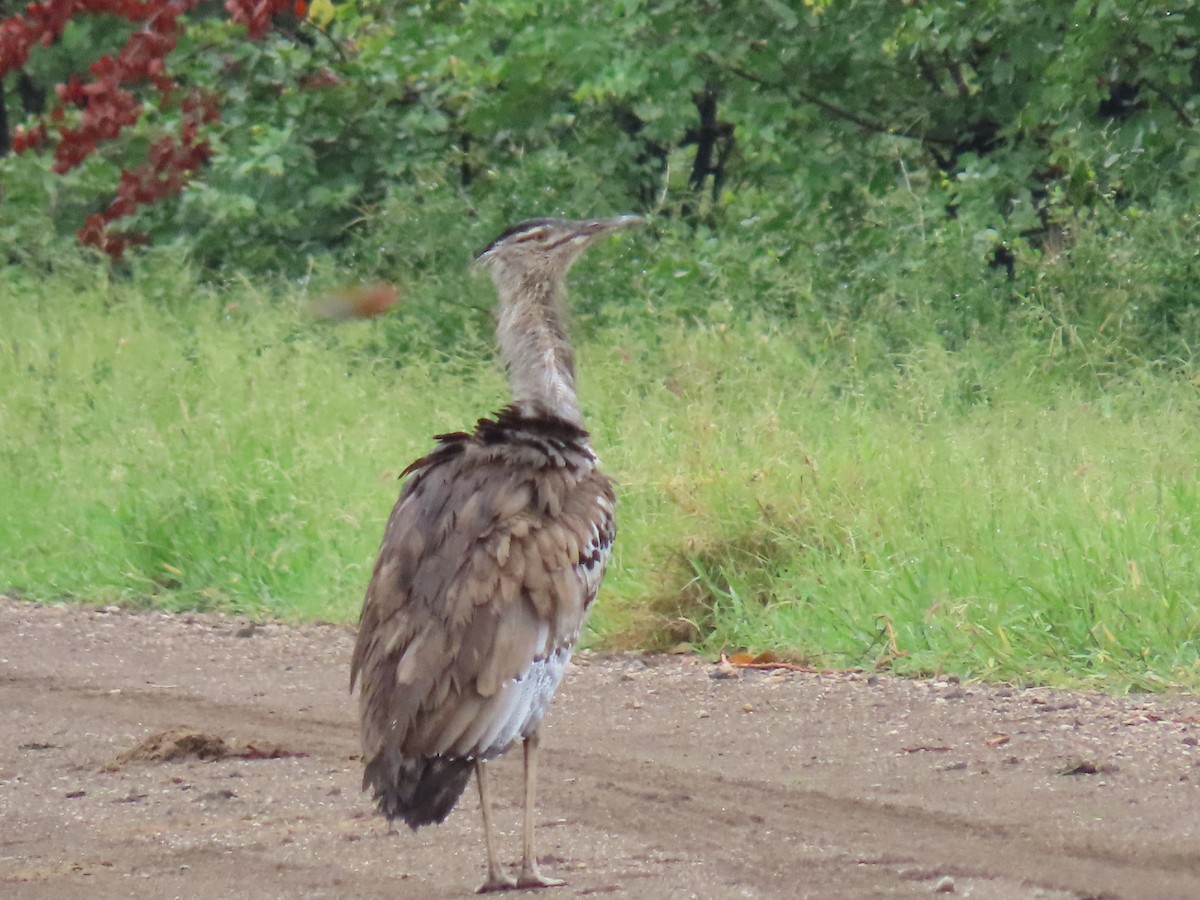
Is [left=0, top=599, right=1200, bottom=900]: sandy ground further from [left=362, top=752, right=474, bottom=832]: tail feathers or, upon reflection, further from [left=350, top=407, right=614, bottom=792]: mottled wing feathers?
[left=350, top=407, right=614, bottom=792]: mottled wing feathers

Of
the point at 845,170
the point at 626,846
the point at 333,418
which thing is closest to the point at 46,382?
the point at 333,418

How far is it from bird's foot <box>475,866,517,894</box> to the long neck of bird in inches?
48.3

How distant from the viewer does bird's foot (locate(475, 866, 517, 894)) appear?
13.9 ft

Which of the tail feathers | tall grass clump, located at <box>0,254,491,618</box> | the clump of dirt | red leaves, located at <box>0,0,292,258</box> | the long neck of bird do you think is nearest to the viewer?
the tail feathers

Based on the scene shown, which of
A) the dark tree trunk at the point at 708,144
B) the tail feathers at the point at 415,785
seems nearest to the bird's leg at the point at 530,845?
the tail feathers at the point at 415,785

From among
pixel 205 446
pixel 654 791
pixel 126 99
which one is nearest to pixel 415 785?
pixel 654 791

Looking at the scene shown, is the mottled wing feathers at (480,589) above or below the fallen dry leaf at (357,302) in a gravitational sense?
below

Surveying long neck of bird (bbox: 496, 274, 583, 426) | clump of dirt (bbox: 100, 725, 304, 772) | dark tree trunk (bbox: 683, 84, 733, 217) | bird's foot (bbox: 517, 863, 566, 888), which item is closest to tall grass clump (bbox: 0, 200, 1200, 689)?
dark tree trunk (bbox: 683, 84, 733, 217)

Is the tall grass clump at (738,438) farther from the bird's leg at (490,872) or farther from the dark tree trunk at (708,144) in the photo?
the bird's leg at (490,872)

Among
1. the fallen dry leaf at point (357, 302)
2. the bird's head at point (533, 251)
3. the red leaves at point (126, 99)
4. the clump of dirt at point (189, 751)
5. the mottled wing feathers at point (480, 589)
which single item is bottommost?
the clump of dirt at point (189, 751)

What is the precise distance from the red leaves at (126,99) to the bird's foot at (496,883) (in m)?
9.24

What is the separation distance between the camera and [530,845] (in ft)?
14.1

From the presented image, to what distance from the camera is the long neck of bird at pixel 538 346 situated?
4969mm

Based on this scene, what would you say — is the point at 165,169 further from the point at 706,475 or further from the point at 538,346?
the point at 538,346
